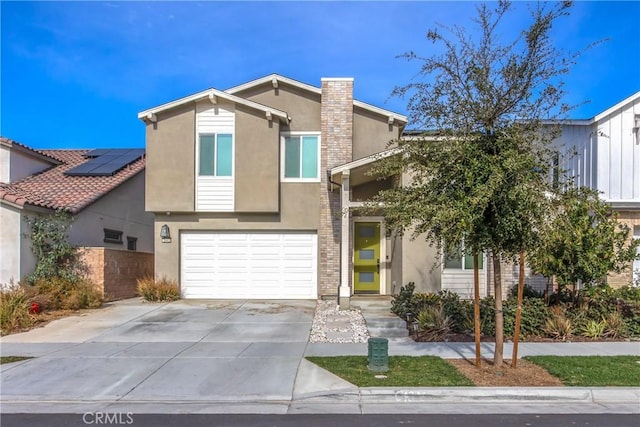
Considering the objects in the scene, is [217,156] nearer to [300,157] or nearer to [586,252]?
[300,157]

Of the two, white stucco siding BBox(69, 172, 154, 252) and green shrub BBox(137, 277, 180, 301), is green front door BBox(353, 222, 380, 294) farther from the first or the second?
white stucco siding BBox(69, 172, 154, 252)

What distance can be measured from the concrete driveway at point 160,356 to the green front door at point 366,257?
2.49 m

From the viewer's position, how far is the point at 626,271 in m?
14.0

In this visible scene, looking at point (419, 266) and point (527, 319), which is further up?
point (419, 266)

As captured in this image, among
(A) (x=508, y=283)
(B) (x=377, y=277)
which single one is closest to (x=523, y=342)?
(A) (x=508, y=283)

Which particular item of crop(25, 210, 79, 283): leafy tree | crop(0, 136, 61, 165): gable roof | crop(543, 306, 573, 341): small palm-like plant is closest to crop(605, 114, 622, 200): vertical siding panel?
crop(543, 306, 573, 341): small palm-like plant

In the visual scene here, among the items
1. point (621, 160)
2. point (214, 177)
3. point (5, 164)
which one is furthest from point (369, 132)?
point (5, 164)

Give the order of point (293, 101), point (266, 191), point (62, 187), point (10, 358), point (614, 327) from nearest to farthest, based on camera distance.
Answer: point (10, 358) < point (614, 327) < point (266, 191) < point (293, 101) < point (62, 187)

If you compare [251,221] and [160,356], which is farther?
[251,221]

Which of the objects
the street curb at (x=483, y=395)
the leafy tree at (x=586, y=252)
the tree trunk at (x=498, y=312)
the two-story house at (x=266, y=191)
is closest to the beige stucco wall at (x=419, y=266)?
the two-story house at (x=266, y=191)

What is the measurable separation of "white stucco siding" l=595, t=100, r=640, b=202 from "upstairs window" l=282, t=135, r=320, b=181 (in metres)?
8.39

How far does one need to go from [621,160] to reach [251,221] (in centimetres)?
1119

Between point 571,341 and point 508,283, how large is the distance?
4171 millimetres
